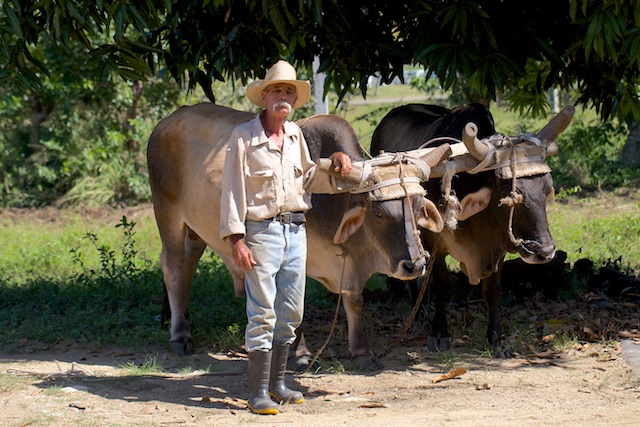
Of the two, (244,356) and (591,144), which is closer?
(244,356)

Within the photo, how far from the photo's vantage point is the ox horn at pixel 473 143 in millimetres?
Result: 6011

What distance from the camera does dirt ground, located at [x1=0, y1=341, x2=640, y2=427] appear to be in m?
5.22

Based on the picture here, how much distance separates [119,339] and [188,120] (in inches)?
75.6

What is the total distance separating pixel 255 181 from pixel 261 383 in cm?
121

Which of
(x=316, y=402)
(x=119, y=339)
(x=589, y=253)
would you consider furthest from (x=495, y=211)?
(x=589, y=253)

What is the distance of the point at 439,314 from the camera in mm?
7105

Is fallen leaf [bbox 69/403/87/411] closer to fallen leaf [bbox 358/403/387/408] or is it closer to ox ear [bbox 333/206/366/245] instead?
fallen leaf [bbox 358/403/387/408]

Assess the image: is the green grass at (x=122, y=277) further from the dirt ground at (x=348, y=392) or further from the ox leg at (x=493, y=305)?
the dirt ground at (x=348, y=392)

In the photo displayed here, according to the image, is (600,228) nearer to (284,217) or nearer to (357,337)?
(357,337)

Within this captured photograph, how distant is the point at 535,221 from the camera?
243 inches

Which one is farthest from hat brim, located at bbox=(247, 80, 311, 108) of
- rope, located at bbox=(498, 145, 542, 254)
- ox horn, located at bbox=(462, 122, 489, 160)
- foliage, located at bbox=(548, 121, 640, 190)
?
foliage, located at bbox=(548, 121, 640, 190)

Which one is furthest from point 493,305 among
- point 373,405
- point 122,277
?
point 122,277

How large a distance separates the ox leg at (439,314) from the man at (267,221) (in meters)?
1.87

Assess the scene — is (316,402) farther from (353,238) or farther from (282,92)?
(282,92)
